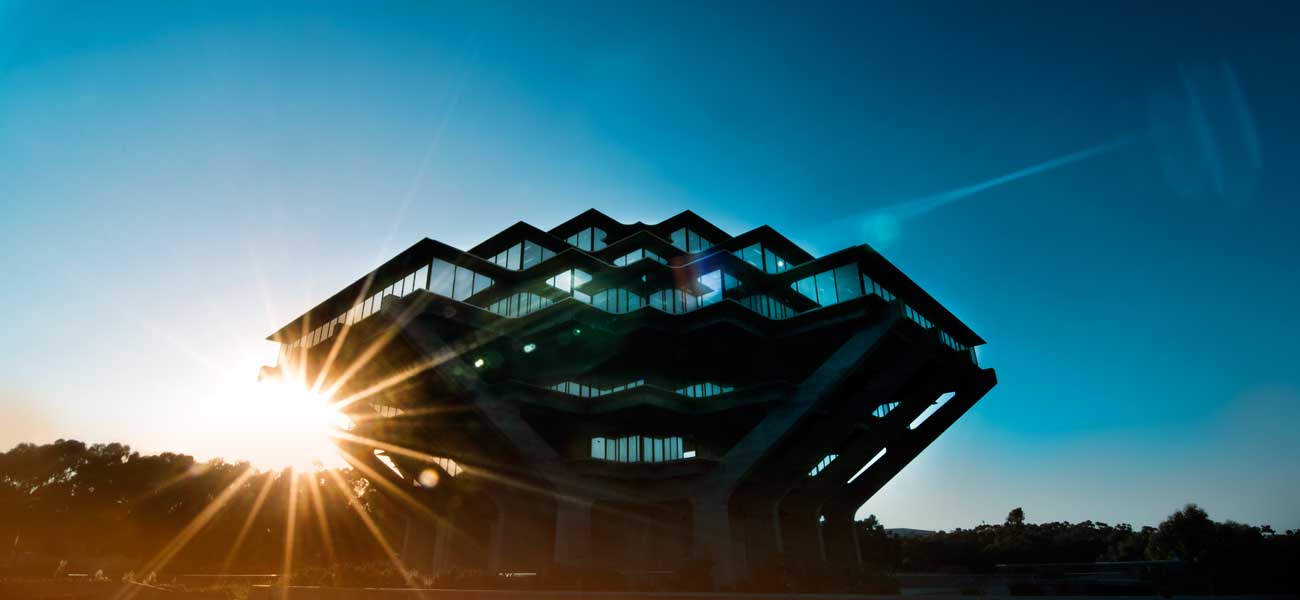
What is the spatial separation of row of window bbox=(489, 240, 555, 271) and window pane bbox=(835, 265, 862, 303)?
17.8m

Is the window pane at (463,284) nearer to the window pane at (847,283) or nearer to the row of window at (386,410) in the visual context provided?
the row of window at (386,410)

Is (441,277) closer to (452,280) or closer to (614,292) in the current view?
(452,280)

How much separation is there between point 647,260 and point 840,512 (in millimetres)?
26091

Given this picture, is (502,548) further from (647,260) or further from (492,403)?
(647,260)

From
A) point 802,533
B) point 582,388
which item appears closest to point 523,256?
point 582,388

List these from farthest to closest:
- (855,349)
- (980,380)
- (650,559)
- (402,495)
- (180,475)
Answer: (180,475)
(402,495)
(980,380)
(650,559)
(855,349)

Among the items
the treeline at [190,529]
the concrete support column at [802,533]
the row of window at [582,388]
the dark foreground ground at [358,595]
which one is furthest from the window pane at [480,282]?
the treeline at [190,529]

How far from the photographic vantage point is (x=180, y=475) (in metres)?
69.3

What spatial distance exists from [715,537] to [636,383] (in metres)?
11.1

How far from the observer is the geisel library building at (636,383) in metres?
37.0

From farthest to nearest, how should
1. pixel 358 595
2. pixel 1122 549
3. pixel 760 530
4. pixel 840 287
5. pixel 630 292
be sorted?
pixel 1122 549 → pixel 760 530 → pixel 630 292 → pixel 840 287 → pixel 358 595

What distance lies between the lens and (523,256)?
A: 1704 inches

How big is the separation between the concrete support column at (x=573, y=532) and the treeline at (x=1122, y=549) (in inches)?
1081

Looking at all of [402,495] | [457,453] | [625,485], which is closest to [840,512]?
[625,485]
